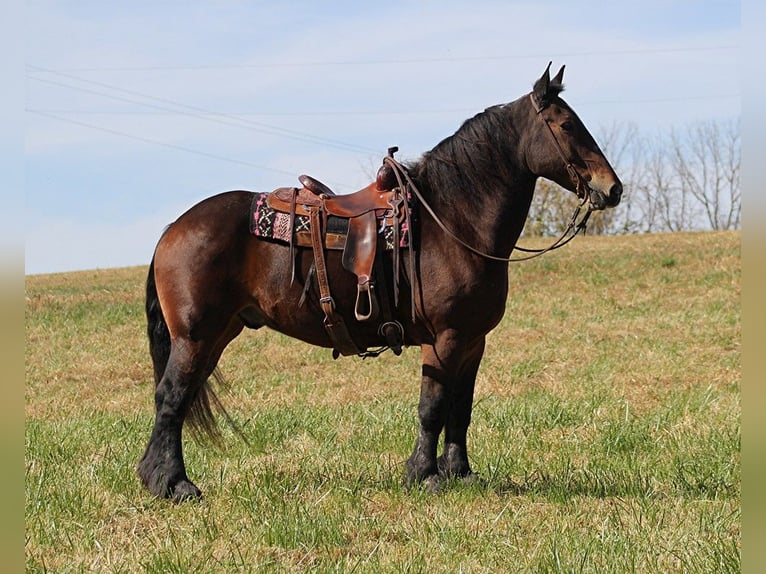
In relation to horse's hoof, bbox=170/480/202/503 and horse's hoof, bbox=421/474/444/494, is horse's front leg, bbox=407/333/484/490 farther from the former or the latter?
horse's hoof, bbox=170/480/202/503

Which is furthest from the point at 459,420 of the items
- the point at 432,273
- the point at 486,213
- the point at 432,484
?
the point at 486,213

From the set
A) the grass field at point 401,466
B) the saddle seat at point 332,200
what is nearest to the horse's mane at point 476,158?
the saddle seat at point 332,200

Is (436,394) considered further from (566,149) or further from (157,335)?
(157,335)

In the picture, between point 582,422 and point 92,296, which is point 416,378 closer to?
point 582,422

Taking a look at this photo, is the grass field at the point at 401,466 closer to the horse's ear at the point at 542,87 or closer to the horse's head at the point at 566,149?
the horse's head at the point at 566,149

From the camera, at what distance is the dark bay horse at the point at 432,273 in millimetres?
5828

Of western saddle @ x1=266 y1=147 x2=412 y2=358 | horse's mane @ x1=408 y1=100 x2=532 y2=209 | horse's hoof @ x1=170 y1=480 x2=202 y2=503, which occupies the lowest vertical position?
horse's hoof @ x1=170 y1=480 x2=202 y2=503

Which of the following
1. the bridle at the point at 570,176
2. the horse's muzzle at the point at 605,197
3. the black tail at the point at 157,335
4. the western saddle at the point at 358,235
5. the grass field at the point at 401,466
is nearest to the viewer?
the grass field at the point at 401,466

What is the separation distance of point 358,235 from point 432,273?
0.55 metres

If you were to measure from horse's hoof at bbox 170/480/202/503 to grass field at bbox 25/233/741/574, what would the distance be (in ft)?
0.32

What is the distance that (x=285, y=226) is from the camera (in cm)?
604

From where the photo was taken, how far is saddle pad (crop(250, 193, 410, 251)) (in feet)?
19.5

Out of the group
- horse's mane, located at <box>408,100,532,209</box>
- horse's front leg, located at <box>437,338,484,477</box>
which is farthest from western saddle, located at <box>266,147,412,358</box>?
horse's front leg, located at <box>437,338,484,477</box>

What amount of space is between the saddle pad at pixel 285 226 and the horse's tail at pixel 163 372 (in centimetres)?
89
